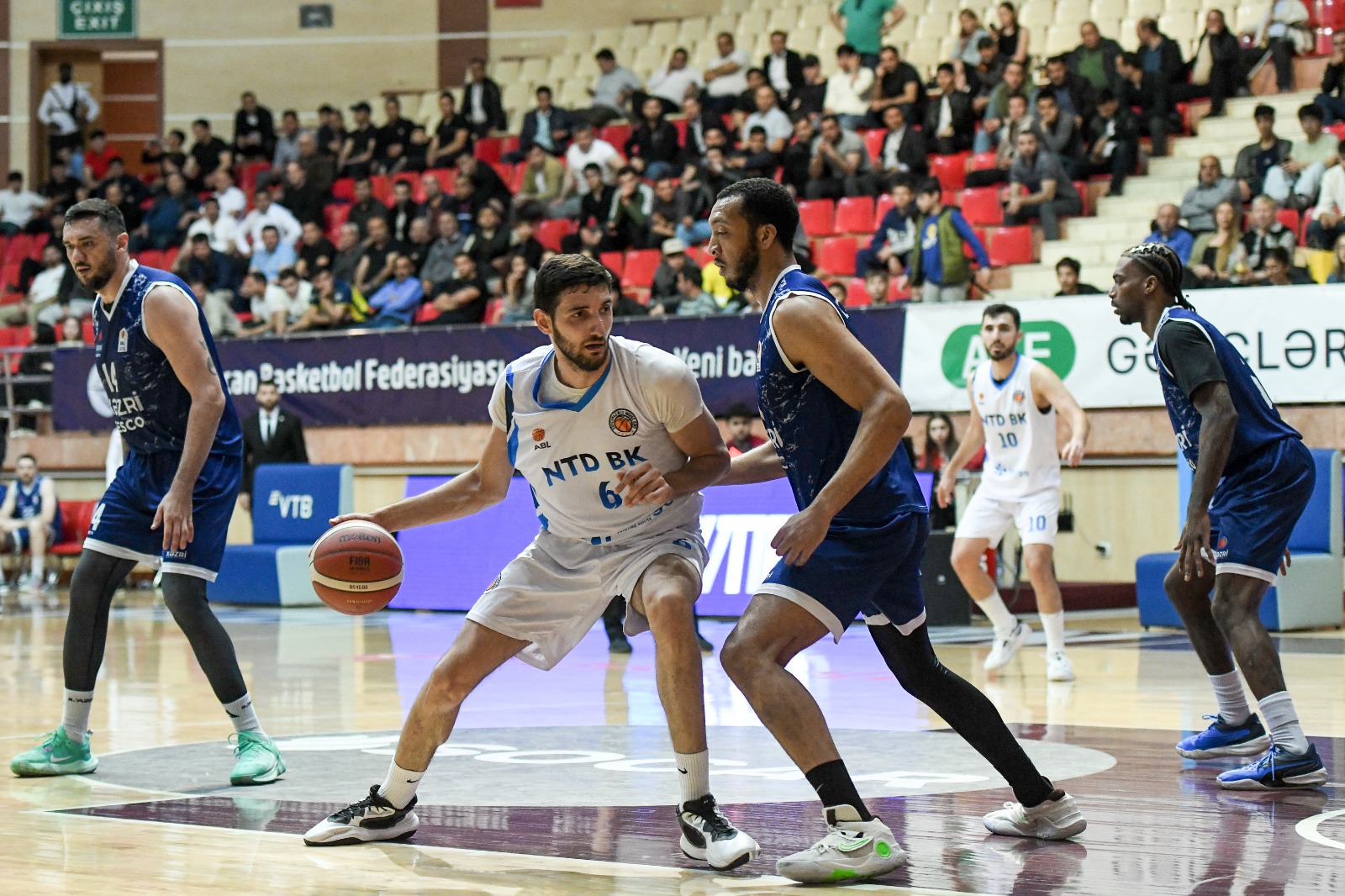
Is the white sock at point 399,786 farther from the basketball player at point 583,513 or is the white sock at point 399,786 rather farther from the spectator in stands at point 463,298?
the spectator in stands at point 463,298

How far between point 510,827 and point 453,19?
21259 mm

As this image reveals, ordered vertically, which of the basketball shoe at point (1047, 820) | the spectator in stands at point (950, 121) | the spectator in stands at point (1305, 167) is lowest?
the basketball shoe at point (1047, 820)

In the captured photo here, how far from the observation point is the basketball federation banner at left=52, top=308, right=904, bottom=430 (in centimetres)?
1458

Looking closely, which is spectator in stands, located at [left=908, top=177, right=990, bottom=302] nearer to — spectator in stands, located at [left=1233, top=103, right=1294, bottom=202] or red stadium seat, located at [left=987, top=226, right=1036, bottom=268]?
red stadium seat, located at [left=987, top=226, right=1036, bottom=268]

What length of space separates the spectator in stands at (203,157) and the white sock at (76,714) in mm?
17230

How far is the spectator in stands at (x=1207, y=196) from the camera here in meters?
14.0

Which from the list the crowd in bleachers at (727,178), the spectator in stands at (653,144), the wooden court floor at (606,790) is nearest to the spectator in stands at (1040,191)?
the crowd in bleachers at (727,178)

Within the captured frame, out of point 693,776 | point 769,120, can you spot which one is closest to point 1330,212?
point 769,120

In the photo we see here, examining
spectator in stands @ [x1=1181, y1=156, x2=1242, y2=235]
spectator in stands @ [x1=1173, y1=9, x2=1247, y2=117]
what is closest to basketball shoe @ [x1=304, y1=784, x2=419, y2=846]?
spectator in stands @ [x1=1181, y1=156, x2=1242, y2=235]

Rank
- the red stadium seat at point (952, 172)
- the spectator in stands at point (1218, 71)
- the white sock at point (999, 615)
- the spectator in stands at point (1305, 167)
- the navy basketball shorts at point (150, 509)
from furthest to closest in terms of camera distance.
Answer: the red stadium seat at point (952, 172) → the spectator in stands at point (1218, 71) → the spectator in stands at point (1305, 167) → the white sock at point (999, 615) → the navy basketball shorts at point (150, 509)

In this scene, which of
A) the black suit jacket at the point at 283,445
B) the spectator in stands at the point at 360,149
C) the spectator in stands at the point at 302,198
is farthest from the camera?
the spectator in stands at the point at 360,149

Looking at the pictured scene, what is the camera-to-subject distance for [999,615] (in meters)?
9.16

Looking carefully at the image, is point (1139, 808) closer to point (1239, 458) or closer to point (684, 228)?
point (1239, 458)

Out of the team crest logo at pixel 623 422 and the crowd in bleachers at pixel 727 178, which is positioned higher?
the crowd in bleachers at pixel 727 178
